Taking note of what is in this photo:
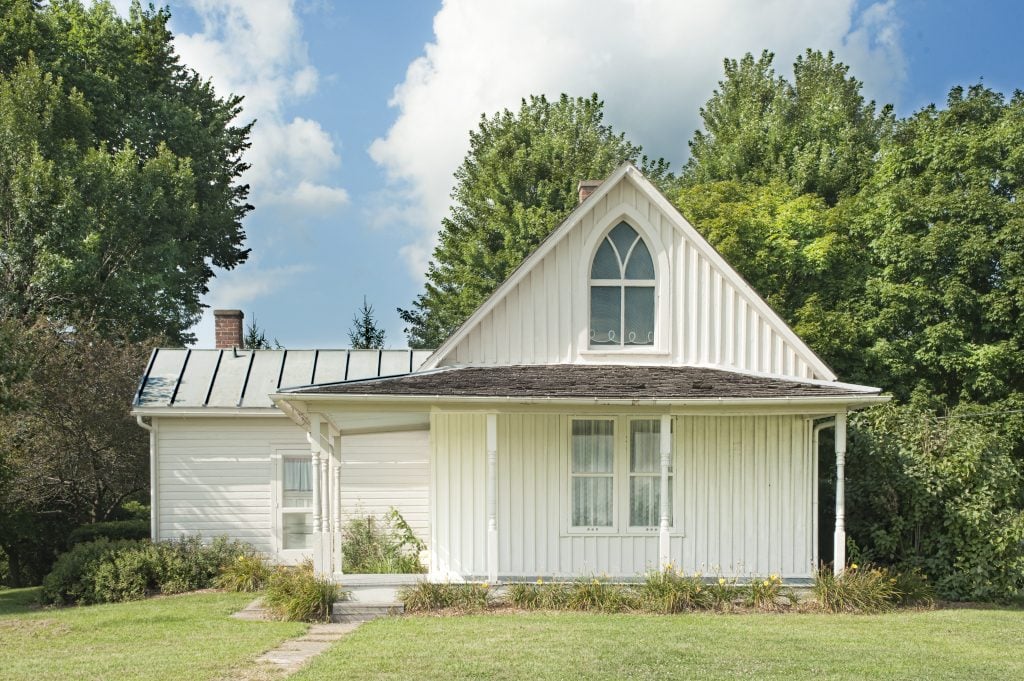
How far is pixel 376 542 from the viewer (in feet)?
59.1

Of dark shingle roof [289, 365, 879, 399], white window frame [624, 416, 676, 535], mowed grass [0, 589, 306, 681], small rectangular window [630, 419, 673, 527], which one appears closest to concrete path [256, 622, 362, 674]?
mowed grass [0, 589, 306, 681]

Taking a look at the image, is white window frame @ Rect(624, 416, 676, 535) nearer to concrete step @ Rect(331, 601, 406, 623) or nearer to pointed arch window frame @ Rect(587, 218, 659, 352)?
pointed arch window frame @ Rect(587, 218, 659, 352)

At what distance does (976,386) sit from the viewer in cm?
2469

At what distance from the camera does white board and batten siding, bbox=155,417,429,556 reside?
725 inches

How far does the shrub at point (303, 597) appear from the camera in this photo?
13.2 m

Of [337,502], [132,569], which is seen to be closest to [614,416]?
[337,502]

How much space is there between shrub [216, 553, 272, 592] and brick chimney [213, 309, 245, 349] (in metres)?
6.02

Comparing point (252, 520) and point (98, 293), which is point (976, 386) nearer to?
point (252, 520)

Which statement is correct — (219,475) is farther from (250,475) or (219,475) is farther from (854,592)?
(854,592)

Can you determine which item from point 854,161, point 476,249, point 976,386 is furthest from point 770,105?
point 976,386

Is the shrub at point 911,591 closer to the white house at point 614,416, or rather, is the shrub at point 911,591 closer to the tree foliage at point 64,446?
the white house at point 614,416

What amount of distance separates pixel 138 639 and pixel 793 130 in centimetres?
2768

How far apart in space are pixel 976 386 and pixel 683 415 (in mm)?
13872

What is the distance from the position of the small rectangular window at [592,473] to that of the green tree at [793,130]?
60.5ft
